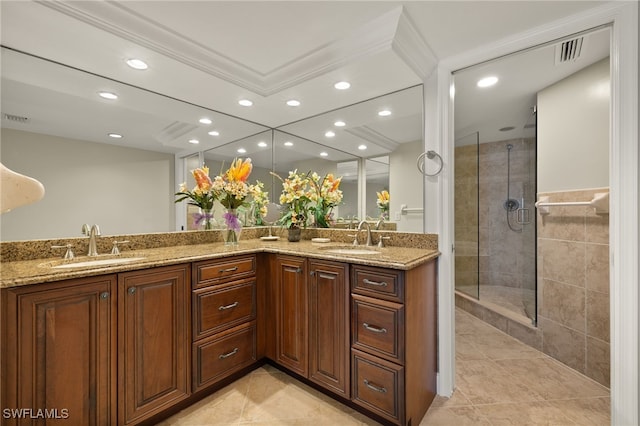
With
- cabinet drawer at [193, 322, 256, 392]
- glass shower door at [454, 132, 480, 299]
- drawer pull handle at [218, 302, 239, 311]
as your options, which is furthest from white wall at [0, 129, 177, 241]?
glass shower door at [454, 132, 480, 299]

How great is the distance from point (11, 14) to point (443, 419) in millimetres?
3077

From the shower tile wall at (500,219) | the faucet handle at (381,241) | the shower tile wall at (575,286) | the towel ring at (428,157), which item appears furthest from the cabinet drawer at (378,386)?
the shower tile wall at (500,219)

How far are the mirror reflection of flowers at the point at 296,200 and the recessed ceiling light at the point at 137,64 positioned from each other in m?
1.34

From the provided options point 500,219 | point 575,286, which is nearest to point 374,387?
point 575,286

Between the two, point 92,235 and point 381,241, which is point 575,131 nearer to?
point 381,241

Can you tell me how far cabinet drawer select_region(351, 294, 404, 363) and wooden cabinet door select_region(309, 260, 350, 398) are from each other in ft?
0.23

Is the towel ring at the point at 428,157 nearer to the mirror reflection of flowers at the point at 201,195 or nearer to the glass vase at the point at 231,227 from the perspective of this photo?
the glass vase at the point at 231,227

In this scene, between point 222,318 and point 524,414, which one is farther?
point 222,318

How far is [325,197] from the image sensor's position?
2.59 m

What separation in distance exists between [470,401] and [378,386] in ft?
2.38

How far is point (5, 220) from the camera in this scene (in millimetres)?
1468

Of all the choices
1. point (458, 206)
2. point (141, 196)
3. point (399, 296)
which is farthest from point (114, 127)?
point (458, 206)

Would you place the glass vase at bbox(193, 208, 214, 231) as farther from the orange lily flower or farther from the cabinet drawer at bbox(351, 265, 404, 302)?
the cabinet drawer at bbox(351, 265, 404, 302)

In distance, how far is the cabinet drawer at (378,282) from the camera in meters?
1.41
